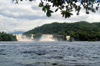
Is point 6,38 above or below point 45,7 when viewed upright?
below

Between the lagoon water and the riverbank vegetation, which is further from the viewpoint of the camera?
the riverbank vegetation

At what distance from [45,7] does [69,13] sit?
3.81 ft

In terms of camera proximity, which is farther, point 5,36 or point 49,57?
point 5,36

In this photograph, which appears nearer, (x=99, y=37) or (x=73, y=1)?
(x=73, y=1)

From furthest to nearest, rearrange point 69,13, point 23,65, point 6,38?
point 6,38 < point 23,65 < point 69,13

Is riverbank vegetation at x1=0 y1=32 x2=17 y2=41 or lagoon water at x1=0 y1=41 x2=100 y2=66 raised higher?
lagoon water at x1=0 y1=41 x2=100 y2=66

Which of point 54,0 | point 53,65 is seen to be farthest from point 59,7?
point 53,65

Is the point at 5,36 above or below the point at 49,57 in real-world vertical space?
below

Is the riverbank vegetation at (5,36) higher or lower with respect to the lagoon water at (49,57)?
lower

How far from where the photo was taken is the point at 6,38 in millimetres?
187125

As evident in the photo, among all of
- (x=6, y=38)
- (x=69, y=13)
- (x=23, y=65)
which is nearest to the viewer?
(x=69, y=13)

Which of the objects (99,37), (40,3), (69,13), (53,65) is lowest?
(99,37)

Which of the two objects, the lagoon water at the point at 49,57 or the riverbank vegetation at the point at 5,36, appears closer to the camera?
the lagoon water at the point at 49,57

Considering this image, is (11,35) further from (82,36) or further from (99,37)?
(99,37)
